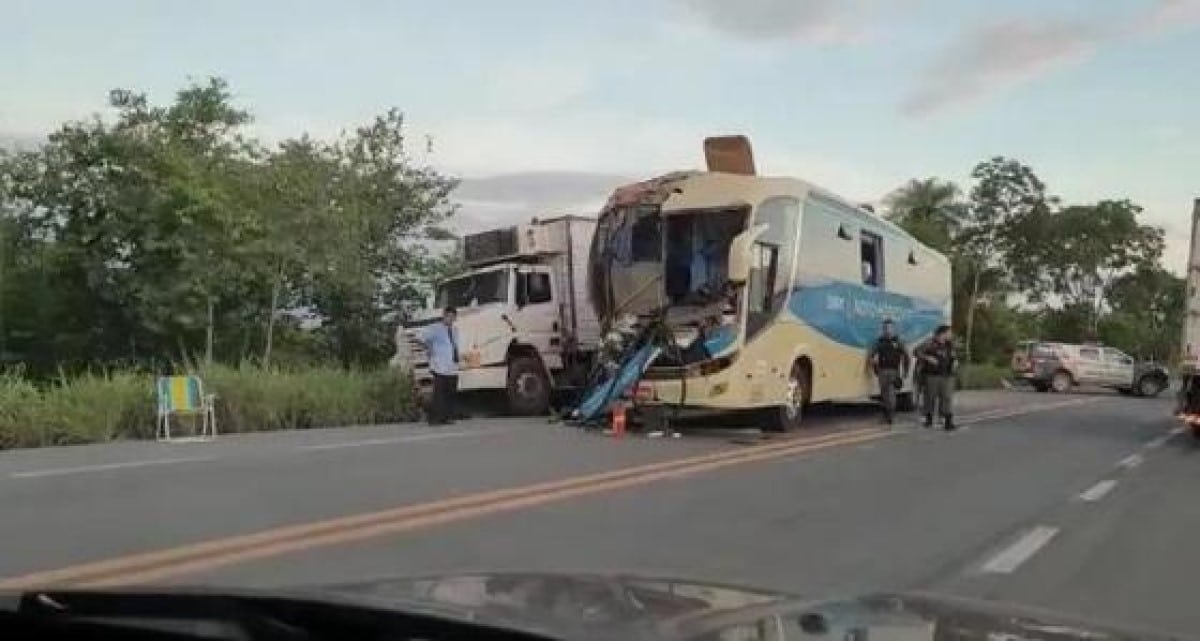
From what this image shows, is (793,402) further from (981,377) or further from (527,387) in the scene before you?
(981,377)

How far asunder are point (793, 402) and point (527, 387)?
16.8 feet

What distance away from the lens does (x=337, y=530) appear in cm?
961

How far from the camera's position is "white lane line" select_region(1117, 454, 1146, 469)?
1667 centimetres

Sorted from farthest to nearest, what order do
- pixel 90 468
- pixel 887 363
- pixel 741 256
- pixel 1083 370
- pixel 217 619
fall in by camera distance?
pixel 1083 370
pixel 887 363
pixel 741 256
pixel 90 468
pixel 217 619

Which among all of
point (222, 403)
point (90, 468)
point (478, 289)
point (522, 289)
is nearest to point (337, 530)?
point (90, 468)

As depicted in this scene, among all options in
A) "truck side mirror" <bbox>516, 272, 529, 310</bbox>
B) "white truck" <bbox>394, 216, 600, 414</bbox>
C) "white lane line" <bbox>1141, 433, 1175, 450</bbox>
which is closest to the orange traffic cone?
"white truck" <bbox>394, 216, 600, 414</bbox>

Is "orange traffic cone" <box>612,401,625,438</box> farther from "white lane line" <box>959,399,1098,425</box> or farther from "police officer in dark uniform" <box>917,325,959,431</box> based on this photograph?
"white lane line" <box>959,399,1098,425</box>

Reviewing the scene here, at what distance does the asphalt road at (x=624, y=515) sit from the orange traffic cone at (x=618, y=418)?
1265mm

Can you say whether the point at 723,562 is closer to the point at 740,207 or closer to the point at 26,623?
the point at 26,623

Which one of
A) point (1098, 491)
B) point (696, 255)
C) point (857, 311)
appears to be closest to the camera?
point (1098, 491)

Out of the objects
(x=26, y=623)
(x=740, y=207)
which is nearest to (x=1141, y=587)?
(x=26, y=623)

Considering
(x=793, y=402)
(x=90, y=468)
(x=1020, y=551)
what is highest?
(x=793, y=402)

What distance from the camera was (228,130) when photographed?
35500mm

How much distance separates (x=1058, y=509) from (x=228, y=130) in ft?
90.8
